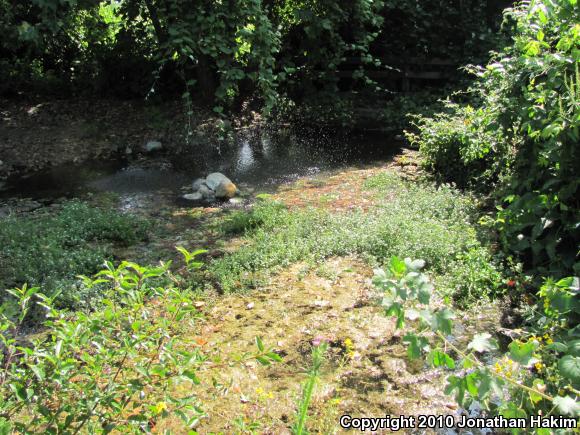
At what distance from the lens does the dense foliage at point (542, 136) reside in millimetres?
3793

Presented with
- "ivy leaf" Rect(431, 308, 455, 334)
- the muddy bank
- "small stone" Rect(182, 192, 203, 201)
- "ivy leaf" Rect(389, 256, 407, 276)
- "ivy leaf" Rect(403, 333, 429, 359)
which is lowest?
the muddy bank

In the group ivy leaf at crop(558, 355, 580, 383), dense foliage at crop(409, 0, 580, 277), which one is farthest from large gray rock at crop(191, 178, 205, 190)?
ivy leaf at crop(558, 355, 580, 383)

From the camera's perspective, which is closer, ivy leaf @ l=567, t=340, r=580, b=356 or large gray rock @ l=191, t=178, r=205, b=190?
ivy leaf @ l=567, t=340, r=580, b=356

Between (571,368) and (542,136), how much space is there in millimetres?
2165

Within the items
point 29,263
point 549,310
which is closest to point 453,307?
point 549,310

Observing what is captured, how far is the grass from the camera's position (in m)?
4.59

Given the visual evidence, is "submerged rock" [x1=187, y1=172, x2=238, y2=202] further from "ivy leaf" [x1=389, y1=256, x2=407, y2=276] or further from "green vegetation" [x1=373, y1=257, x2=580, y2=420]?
"ivy leaf" [x1=389, y1=256, x2=407, y2=276]

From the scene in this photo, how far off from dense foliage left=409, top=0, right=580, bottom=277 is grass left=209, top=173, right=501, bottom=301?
422 millimetres

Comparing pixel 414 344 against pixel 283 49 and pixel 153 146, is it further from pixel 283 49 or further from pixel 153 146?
pixel 283 49

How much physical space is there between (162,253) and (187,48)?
358 centimetres

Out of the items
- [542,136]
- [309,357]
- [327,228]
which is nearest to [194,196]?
[327,228]

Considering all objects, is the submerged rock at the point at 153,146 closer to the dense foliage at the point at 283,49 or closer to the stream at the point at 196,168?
the stream at the point at 196,168

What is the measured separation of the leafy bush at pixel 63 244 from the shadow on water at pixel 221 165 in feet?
5.55

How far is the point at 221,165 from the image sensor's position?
357 inches
